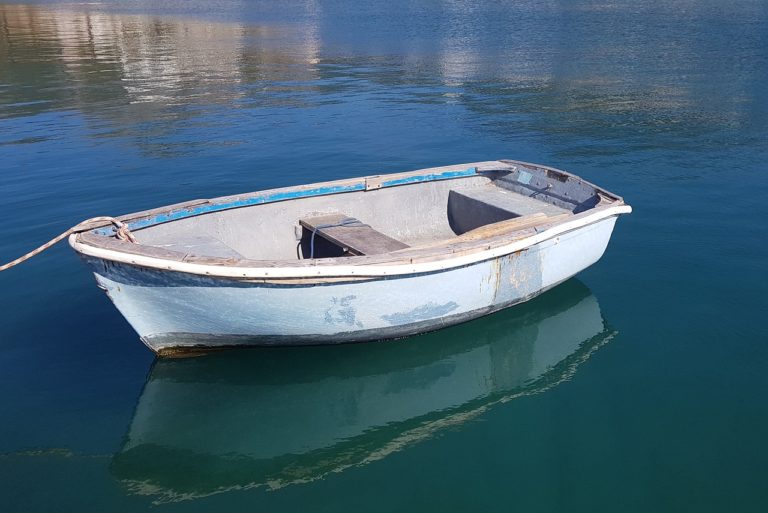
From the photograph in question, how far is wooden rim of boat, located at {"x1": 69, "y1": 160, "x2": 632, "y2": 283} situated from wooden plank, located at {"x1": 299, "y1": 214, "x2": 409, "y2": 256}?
0.36 metres

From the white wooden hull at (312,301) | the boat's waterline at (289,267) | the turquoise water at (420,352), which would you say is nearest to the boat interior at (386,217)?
the white wooden hull at (312,301)

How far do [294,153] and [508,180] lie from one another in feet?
22.8

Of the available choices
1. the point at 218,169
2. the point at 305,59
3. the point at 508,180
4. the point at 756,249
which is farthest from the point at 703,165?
the point at 305,59

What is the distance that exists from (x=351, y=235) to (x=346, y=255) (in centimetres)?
33

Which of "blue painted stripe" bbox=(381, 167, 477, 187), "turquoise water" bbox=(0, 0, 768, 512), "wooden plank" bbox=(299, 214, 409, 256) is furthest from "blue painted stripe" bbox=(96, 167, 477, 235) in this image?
"turquoise water" bbox=(0, 0, 768, 512)

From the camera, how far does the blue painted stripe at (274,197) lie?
7676mm

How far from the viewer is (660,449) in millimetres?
6223

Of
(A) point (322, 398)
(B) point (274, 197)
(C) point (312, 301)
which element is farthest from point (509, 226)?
(A) point (322, 398)

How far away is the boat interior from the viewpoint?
7.96 m

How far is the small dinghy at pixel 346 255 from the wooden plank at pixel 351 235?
0.02 m

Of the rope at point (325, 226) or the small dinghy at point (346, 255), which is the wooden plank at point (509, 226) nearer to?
the small dinghy at point (346, 255)

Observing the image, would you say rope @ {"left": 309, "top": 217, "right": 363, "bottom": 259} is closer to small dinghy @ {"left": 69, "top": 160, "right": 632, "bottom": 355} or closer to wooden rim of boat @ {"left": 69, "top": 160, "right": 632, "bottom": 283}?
small dinghy @ {"left": 69, "top": 160, "right": 632, "bottom": 355}

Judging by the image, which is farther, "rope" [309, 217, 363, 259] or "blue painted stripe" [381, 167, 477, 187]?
"blue painted stripe" [381, 167, 477, 187]

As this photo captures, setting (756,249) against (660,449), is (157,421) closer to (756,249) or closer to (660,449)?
(660,449)
